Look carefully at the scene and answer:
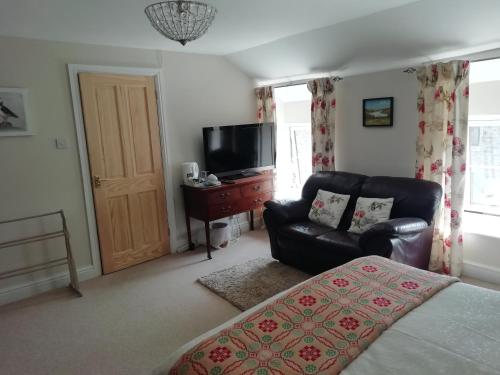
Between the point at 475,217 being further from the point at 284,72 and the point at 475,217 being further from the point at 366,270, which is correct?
the point at 284,72

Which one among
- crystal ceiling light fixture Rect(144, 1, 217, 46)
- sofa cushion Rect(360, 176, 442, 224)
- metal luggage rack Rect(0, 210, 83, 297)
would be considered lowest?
metal luggage rack Rect(0, 210, 83, 297)

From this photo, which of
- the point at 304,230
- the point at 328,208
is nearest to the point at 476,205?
the point at 328,208

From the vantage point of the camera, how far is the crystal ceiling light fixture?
1.87 m

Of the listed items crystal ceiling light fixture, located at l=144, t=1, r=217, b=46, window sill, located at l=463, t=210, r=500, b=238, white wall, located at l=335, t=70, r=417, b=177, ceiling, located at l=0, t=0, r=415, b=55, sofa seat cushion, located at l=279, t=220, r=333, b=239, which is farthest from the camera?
white wall, located at l=335, t=70, r=417, b=177

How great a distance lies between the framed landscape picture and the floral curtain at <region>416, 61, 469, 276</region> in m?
0.33

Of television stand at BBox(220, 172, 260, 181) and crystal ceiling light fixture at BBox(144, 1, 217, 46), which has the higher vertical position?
crystal ceiling light fixture at BBox(144, 1, 217, 46)

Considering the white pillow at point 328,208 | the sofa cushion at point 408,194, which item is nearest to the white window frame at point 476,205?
the sofa cushion at point 408,194

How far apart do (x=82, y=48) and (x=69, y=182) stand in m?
1.30

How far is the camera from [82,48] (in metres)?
3.50

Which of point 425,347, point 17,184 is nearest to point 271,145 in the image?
point 17,184

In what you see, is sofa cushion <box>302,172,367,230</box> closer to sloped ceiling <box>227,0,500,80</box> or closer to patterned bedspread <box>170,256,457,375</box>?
sloped ceiling <box>227,0,500,80</box>

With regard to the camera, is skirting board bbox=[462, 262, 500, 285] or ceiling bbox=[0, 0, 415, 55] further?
skirting board bbox=[462, 262, 500, 285]

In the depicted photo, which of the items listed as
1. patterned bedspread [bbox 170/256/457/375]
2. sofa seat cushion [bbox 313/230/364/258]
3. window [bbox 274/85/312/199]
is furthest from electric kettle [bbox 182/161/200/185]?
patterned bedspread [bbox 170/256/457/375]

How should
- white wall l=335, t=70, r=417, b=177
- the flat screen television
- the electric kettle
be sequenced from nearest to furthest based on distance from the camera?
1. white wall l=335, t=70, r=417, b=177
2. the electric kettle
3. the flat screen television
